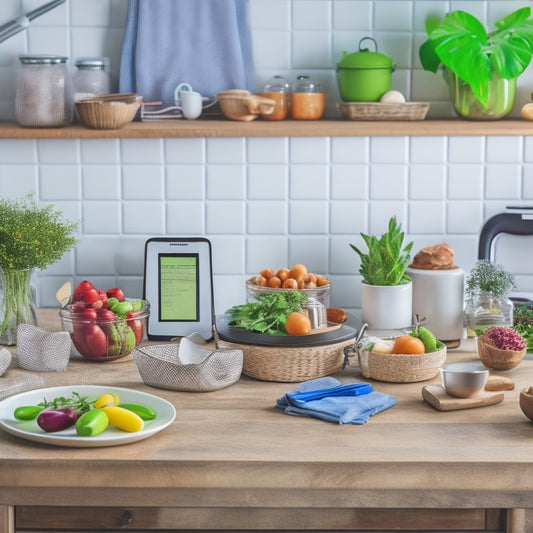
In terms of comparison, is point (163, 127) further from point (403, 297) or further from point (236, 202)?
point (403, 297)

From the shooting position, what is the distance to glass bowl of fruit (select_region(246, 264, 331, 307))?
2.30 meters

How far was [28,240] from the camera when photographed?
7.05 feet

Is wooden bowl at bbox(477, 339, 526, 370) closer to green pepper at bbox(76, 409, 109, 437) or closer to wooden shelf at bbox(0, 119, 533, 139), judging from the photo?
wooden shelf at bbox(0, 119, 533, 139)

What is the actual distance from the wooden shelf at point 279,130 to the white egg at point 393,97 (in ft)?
0.19

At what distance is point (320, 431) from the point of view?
1765 millimetres

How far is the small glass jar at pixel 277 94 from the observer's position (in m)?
2.45

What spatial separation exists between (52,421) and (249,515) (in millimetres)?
402

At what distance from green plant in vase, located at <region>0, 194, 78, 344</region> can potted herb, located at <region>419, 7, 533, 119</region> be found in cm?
107

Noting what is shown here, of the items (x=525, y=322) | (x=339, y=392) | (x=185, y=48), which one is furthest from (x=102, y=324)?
(x=525, y=322)

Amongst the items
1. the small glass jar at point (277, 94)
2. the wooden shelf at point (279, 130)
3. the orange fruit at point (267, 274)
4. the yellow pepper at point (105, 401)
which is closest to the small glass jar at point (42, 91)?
the wooden shelf at point (279, 130)

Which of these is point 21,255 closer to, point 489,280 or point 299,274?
point 299,274

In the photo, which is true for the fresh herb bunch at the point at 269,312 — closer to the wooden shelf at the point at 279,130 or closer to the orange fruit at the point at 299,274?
the orange fruit at the point at 299,274

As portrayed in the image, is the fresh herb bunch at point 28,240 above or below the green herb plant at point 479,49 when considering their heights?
below

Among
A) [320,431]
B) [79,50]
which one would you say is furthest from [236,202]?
[320,431]
